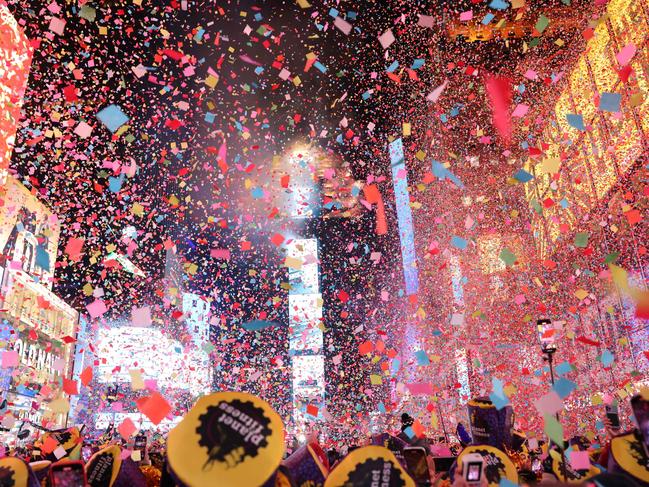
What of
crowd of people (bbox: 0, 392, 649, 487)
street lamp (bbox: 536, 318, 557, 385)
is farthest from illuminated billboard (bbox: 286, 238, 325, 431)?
crowd of people (bbox: 0, 392, 649, 487)

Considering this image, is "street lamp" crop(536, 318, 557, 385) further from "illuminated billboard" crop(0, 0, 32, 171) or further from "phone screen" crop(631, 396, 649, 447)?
"illuminated billboard" crop(0, 0, 32, 171)

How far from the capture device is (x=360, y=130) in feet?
52.0

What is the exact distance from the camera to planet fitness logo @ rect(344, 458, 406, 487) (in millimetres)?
1750

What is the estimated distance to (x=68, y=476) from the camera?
219cm

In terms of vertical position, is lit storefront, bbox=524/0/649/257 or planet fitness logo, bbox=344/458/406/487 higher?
lit storefront, bbox=524/0/649/257

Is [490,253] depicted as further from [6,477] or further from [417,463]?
[6,477]

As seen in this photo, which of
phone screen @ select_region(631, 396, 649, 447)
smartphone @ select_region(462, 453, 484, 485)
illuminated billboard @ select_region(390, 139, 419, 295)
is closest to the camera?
phone screen @ select_region(631, 396, 649, 447)

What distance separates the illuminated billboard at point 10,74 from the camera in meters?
13.1

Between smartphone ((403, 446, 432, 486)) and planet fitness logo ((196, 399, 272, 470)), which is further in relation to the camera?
smartphone ((403, 446, 432, 486))

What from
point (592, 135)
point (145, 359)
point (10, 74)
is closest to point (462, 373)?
point (592, 135)

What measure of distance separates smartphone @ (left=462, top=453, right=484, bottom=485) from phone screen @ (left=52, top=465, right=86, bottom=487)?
1597mm

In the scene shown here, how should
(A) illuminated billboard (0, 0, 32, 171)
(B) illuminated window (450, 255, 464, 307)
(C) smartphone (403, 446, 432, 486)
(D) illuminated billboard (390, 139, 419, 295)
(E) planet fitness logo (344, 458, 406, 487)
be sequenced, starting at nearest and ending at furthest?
(E) planet fitness logo (344, 458, 406, 487) → (C) smartphone (403, 446, 432, 486) → (A) illuminated billboard (0, 0, 32, 171) → (B) illuminated window (450, 255, 464, 307) → (D) illuminated billboard (390, 139, 419, 295)

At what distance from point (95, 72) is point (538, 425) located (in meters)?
12.9

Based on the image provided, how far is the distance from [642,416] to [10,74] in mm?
15775
